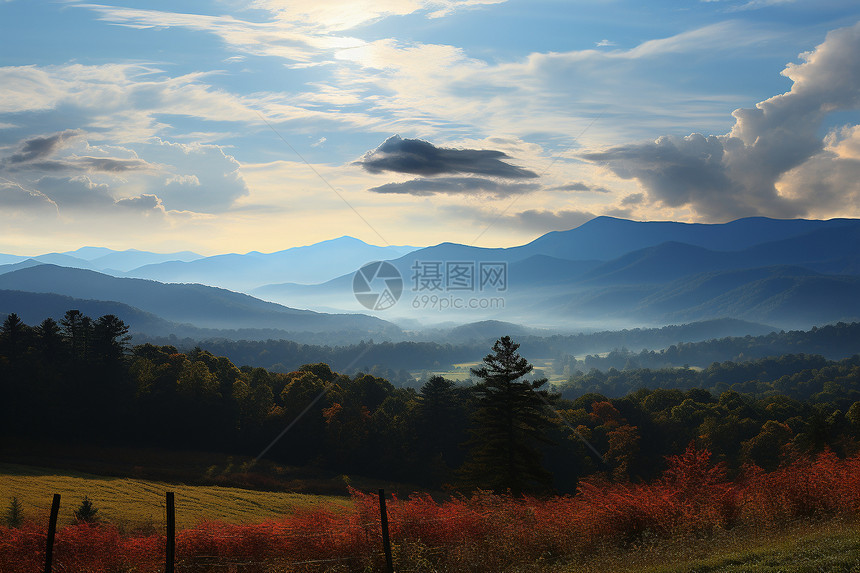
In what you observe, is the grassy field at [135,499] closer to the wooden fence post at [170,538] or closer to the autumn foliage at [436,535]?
the autumn foliage at [436,535]

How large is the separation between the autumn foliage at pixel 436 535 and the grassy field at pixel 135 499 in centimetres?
1284

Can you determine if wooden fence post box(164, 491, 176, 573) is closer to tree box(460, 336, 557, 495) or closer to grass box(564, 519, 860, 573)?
grass box(564, 519, 860, 573)

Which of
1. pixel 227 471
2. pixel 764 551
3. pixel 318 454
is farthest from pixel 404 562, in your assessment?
pixel 318 454

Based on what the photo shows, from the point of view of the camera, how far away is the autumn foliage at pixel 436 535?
15547 millimetres

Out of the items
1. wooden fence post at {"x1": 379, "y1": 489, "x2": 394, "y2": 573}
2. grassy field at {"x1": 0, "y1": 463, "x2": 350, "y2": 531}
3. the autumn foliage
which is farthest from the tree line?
wooden fence post at {"x1": 379, "y1": 489, "x2": 394, "y2": 573}

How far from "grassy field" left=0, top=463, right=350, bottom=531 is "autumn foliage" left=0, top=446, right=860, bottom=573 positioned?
12.8m

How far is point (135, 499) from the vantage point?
37938 millimetres

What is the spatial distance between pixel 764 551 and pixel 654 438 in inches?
2900

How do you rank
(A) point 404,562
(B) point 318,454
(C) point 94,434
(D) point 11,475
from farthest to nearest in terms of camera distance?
(B) point 318,454 < (C) point 94,434 < (D) point 11,475 < (A) point 404,562

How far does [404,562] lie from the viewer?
1520cm

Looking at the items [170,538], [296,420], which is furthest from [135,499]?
[296,420]

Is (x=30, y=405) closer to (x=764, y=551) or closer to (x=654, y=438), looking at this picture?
(x=764, y=551)

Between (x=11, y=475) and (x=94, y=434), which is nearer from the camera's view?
(x=11, y=475)

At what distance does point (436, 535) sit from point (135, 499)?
30.1 metres
